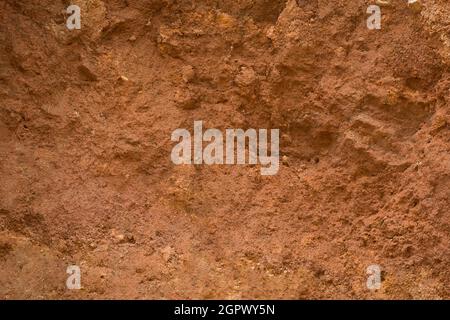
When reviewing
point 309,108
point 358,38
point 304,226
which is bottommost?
point 304,226

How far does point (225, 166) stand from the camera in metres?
4.16

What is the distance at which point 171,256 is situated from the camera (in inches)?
152

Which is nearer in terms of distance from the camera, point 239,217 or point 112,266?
point 112,266

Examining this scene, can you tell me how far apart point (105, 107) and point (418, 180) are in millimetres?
1916

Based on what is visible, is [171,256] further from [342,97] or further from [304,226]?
[342,97]

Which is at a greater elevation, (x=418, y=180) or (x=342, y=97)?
(x=342, y=97)

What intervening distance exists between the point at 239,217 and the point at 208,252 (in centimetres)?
30

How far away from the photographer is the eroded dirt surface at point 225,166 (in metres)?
3.78

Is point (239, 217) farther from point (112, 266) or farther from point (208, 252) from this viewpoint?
point (112, 266)

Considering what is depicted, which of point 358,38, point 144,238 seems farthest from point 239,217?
point 358,38

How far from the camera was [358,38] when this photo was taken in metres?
4.09

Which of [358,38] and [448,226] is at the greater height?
[358,38]

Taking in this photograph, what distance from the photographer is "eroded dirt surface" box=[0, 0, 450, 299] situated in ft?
12.4

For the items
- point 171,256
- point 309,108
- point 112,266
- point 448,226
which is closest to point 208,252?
point 171,256
